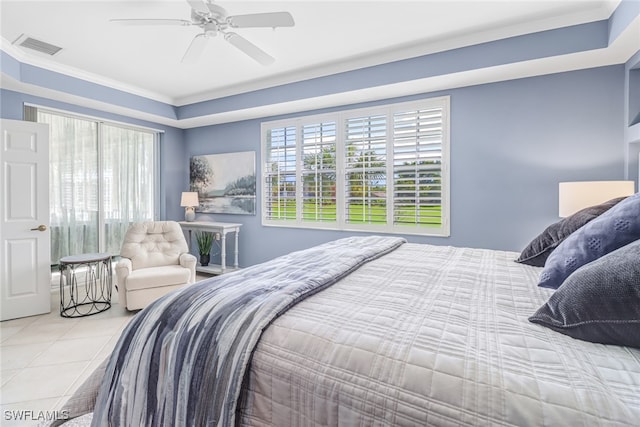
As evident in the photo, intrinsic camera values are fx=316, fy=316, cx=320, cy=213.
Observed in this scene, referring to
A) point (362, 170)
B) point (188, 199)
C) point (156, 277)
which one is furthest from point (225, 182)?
point (362, 170)

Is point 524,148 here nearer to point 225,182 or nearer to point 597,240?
point 597,240

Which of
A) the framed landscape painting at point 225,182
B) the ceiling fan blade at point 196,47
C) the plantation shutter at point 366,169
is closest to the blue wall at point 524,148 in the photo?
the plantation shutter at point 366,169

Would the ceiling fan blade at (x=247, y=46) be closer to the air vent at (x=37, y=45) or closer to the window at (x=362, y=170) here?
the window at (x=362, y=170)

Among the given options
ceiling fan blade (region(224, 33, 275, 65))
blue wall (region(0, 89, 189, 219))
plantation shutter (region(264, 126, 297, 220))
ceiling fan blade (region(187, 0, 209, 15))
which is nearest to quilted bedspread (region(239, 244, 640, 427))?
ceiling fan blade (region(187, 0, 209, 15))

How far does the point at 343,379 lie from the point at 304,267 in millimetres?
786

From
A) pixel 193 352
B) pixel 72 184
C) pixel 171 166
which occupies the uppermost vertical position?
pixel 171 166

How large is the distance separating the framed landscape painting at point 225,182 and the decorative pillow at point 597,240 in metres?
3.97

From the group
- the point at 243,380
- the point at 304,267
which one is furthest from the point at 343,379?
the point at 304,267

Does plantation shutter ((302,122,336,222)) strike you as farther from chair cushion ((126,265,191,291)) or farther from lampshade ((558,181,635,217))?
lampshade ((558,181,635,217))

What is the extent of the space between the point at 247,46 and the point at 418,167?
218cm

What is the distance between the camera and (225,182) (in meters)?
5.01

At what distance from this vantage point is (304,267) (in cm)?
157

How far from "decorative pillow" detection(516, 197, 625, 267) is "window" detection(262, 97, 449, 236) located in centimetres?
167

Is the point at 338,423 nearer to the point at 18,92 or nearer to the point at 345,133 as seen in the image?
the point at 345,133
